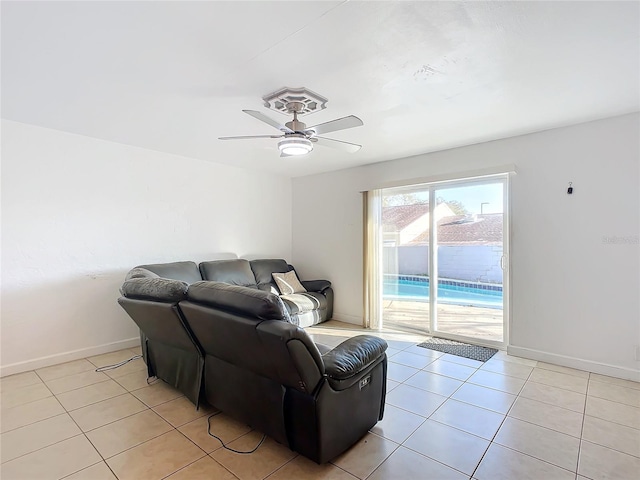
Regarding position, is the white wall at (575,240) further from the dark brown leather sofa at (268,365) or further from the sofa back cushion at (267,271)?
the sofa back cushion at (267,271)

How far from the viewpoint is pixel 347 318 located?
5.11 m

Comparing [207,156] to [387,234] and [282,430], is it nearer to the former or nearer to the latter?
[387,234]

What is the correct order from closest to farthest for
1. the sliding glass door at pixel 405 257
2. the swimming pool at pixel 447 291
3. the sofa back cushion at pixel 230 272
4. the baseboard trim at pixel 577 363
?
the baseboard trim at pixel 577 363
the swimming pool at pixel 447 291
the sofa back cushion at pixel 230 272
the sliding glass door at pixel 405 257

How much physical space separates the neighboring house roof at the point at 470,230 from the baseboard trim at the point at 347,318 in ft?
5.25

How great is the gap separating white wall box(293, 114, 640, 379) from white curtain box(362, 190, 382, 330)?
116 centimetres

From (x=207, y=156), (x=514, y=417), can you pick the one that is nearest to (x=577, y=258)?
(x=514, y=417)

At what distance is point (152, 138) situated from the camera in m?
3.66

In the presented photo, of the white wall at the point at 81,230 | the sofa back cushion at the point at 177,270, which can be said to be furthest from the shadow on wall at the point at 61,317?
the sofa back cushion at the point at 177,270

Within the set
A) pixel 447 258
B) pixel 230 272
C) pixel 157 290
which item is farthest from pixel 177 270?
pixel 447 258

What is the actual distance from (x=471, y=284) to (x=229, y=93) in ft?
11.5

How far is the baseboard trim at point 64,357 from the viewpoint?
3152mm

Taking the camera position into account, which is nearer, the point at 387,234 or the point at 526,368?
the point at 526,368

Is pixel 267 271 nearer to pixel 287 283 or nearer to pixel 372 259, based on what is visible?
pixel 287 283

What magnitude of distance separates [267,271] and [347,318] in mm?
1487
